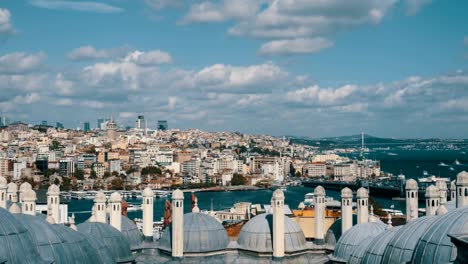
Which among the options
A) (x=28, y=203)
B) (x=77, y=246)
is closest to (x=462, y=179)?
(x=77, y=246)

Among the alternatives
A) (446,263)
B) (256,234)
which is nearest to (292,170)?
(256,234)

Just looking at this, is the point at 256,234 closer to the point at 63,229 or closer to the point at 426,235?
the point at 63,229

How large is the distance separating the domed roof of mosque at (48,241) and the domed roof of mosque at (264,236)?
18.6ft

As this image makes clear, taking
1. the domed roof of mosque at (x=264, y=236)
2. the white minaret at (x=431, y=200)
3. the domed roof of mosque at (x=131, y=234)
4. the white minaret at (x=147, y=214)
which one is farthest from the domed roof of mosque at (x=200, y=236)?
the white minaret at (x=431, y=200)

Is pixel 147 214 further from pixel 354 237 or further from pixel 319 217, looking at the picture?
pixel 354 237

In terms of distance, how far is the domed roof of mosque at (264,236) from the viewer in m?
16.6

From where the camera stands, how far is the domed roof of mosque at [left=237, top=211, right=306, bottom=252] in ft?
54.5

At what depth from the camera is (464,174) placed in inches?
538

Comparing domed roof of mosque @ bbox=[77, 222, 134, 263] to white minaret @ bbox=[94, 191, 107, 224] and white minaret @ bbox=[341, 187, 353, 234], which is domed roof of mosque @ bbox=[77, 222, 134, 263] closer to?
white minaret @ bbox=[94, 191, 107, 224]

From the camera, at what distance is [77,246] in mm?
12469

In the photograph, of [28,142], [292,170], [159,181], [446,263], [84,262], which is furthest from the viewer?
[28,142]

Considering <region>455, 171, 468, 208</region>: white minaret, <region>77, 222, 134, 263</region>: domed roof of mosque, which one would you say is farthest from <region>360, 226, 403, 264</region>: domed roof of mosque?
<region>77, 222, 134, 263</region>: domed roof of mosque

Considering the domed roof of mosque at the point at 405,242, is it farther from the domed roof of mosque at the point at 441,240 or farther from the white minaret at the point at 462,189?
the white minaret at the point at 462,189

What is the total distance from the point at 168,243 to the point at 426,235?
8782 millimetres
